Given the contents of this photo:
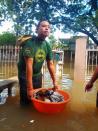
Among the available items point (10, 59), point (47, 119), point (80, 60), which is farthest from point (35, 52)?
point (10, 59)

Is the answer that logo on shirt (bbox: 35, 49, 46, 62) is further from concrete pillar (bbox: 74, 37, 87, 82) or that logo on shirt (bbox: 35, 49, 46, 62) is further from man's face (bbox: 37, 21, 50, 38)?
concrete pillar (bbox: 74, 37, 87, 82)

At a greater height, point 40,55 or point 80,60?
point 40,55

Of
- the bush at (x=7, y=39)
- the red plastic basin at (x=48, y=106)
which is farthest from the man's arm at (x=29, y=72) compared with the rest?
the bush at (x=7, y=39)

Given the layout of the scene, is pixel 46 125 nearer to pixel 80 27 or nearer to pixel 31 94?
pixel 31 94

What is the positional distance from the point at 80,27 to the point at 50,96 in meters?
15.8

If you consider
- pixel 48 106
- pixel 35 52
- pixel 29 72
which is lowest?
pixel 48 106

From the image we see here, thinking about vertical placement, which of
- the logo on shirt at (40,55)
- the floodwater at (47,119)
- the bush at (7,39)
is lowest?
the floodwater at (47,119)

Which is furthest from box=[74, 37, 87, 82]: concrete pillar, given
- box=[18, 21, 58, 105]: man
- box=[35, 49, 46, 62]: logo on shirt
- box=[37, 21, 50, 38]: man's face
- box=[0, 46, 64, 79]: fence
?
box=[37, 21, 50, 38]: man's face

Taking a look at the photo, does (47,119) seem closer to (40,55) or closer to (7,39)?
(40,55)

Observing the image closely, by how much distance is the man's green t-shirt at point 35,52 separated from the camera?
15.6ft

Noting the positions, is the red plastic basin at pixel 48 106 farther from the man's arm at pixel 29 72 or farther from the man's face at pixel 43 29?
the man's face at pixel 43 29

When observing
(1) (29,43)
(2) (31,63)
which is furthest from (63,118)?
(1) (29,43)

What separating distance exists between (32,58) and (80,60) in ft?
25.5

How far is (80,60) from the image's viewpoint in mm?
12328
